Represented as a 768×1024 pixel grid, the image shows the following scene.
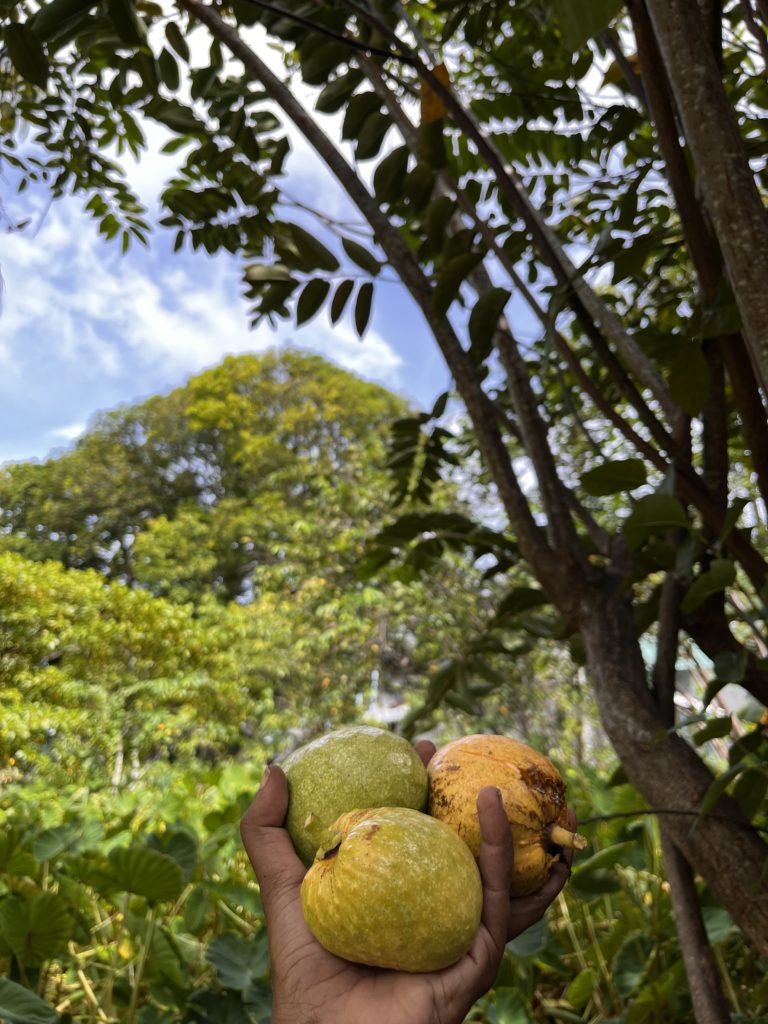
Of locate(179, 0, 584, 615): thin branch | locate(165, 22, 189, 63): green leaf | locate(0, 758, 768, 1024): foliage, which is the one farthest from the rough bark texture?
locate(165, 22, 189, 63): green leaf

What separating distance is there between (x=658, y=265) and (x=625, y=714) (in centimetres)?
78

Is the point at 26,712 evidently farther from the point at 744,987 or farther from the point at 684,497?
the point at 684,497

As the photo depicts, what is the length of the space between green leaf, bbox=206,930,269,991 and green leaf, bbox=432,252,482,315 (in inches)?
45.2

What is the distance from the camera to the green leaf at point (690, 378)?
2.61 ft

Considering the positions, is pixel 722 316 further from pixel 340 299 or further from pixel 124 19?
pixel 124 19

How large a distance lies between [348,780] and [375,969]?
0.13 meters

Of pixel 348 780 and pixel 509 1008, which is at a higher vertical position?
pixel 348 780

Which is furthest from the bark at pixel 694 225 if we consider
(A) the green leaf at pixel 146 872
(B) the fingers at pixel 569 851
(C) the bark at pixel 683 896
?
(A) the green leaf at pixel 146 872

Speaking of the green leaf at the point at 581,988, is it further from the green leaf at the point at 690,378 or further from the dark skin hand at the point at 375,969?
the green leaf at the point at 690,378

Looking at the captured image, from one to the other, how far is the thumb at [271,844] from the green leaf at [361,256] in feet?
2.52

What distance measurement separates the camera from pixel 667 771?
0.88 meters

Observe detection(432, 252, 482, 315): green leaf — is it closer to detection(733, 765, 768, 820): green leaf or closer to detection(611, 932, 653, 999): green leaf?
detection(733, 765, 768, 820): green leaf

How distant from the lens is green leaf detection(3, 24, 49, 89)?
2.81 feet

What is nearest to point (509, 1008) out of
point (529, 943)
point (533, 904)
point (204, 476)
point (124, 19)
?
point (529, 943)
